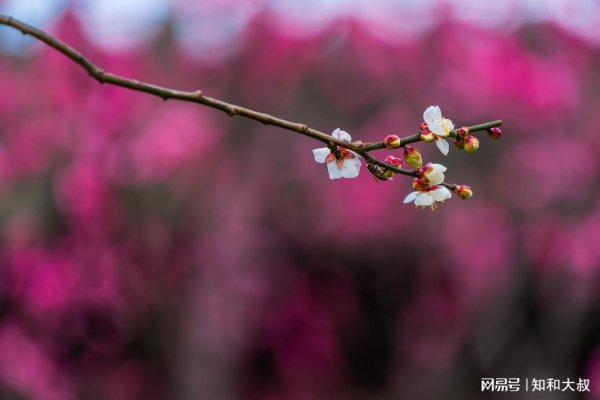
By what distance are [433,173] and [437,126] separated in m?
0.06

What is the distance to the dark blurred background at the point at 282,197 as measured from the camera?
10.6 feet

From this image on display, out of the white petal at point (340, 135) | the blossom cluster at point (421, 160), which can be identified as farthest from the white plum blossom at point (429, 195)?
the white petal at point (340, 135)

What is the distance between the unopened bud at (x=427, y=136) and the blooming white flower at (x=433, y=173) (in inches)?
1.8

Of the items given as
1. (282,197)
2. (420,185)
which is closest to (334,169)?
(420,185)

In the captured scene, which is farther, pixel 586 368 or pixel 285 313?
pixel 285 313

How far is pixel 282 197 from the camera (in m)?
3.39

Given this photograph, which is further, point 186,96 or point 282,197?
point 282,197

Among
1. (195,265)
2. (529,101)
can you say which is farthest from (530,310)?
(195,265)

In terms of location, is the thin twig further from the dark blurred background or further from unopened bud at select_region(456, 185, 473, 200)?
the dark blurred background

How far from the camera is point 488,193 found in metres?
3.38

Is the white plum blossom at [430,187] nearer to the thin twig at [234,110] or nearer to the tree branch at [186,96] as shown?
the thin twig at [234,110]

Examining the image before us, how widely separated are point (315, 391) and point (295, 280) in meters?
0.69

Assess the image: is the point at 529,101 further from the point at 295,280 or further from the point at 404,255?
the point at 295,280

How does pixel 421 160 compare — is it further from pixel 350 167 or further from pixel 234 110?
pixel 234 110
